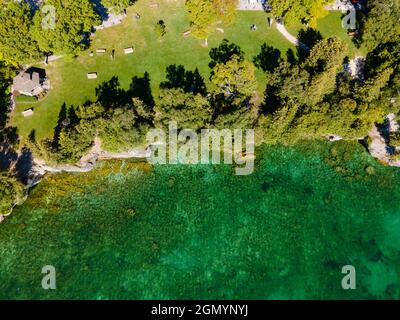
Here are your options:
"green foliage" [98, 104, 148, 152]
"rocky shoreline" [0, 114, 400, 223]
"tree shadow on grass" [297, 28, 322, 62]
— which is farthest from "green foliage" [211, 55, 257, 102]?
"rocky shoreline" [0, 114, 400, 223]

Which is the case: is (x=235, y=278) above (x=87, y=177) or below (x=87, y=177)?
below

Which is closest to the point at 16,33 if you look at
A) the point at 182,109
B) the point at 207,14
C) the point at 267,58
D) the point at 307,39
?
the point at 182,109

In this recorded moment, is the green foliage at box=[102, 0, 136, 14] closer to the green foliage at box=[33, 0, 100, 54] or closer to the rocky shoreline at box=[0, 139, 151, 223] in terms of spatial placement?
the green foliage at box=[33, 0, 100, 54]

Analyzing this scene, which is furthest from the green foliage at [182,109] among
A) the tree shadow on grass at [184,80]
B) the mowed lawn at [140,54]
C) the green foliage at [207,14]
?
the green foliage at [207,14]

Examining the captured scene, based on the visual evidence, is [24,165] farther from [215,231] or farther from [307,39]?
[307,39]

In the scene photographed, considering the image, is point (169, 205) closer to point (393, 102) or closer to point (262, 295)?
point (262, 295)

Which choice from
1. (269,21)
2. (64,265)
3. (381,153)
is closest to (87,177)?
(64,265)
